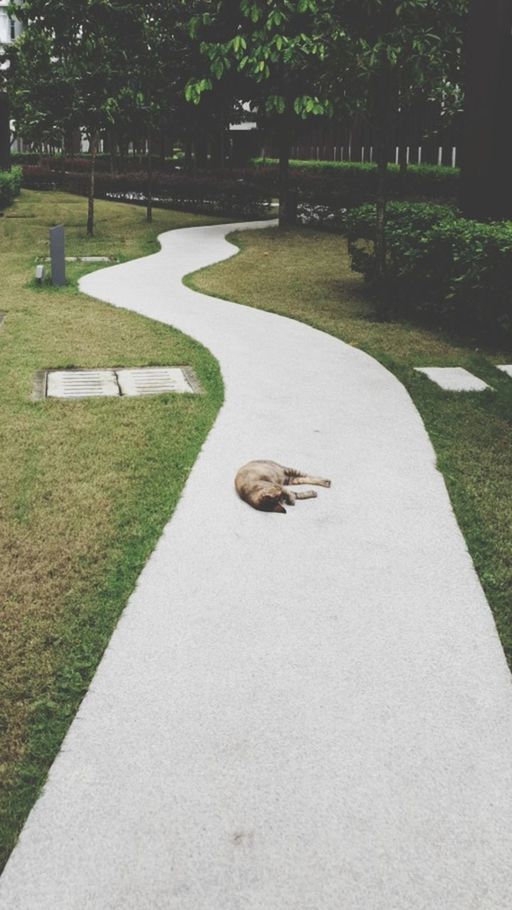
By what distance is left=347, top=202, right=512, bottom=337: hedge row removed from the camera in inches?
342

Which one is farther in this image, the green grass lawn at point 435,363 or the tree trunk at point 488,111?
the tree trunk at point 488,111

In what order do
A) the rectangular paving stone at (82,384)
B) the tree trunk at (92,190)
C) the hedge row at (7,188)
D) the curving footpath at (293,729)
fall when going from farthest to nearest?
the hedge row at (7,188)
the tree trunk at (92,190)
the rectangular paving stone at (82,384)
the curving footpath at (293,729)

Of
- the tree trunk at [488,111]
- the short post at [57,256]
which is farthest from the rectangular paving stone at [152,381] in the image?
the tree trunk at [488,111]

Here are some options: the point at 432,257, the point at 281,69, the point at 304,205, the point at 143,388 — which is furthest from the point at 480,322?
the point at 304,205

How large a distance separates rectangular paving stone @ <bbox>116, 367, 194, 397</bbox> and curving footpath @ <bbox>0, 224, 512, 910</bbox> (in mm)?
2125

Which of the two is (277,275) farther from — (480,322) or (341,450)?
(341,450)

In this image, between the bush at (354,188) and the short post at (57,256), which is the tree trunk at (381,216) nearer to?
the short post at (57,256)

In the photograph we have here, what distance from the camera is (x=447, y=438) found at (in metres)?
6.05

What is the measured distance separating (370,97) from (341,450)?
6.09 meters

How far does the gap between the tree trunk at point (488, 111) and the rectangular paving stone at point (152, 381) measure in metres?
5.69

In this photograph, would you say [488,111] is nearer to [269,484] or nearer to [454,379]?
[454,379]

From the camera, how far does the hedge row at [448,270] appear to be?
28.5ft

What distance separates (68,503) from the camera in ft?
15.6

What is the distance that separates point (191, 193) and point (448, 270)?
1845 centimetres
